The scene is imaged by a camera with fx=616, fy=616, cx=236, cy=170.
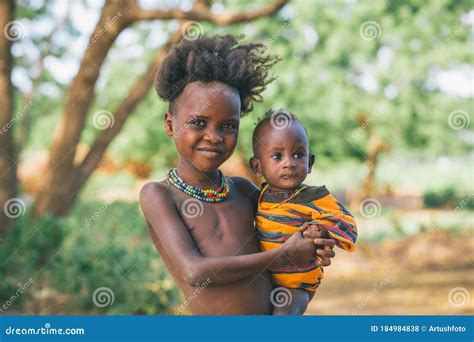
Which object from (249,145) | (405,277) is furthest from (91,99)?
(405,277)

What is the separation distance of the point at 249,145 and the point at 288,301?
8938 mm

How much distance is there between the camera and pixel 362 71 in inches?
461

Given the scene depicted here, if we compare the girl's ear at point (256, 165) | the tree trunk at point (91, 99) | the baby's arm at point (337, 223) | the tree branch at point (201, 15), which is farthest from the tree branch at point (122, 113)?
the baby's arm at point (337, 223)

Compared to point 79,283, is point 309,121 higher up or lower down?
higher up

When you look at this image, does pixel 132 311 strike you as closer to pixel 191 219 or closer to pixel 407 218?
pixel 191 219

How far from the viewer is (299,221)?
2219 mm

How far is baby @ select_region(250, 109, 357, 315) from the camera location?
7.22 ft

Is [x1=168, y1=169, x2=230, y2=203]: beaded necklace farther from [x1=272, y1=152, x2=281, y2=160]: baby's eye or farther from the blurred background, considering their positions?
the blurred background

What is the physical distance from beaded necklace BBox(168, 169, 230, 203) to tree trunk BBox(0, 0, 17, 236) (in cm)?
474

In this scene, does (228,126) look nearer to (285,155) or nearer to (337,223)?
(285,155)

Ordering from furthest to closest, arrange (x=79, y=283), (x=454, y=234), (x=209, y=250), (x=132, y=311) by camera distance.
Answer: (x=454, y=234)
(x=79, y=283)
(x=132, y=311)
(x=209, y=250)

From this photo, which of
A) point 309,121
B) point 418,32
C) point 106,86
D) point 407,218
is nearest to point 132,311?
point 309,121

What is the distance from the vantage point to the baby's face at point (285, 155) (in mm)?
2211

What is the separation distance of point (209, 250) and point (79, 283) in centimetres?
433
